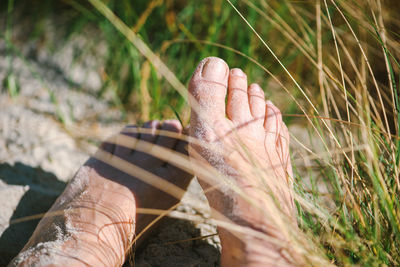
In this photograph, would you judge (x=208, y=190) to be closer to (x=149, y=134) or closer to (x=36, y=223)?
(x=149, y=134)

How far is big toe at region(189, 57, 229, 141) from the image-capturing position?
0.99 meters

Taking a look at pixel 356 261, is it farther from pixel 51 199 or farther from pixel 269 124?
pixel 51 199

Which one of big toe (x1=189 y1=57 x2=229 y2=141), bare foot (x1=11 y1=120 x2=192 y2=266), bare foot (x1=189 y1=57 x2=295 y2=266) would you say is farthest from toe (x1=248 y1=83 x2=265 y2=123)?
bare foot (x1=11 y1=120 x2=192 y2=266)

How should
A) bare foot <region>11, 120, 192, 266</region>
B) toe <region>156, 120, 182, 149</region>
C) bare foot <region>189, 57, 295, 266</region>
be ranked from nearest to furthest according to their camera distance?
bare foot <region>189, 57, 295, 266</region>
bare foot <region>11, 120, 192, 266</region>
toe <region>156, 120, 182, 149</region>

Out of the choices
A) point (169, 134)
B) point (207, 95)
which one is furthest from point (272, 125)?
point (169, 134)

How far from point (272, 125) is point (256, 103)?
0.08m

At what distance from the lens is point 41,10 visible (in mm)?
1858

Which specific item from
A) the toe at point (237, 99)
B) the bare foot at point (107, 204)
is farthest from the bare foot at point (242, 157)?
the bare foot at point (107, 204)

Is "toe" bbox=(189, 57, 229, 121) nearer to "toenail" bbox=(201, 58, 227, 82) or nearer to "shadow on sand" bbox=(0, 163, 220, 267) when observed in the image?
"toenail" bbox=(201, 58, 227, 82)

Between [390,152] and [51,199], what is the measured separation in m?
0.99

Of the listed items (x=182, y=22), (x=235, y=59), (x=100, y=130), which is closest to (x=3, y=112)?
(x=100, y=130)

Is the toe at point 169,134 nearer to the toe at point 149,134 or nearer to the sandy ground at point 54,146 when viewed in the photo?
the toe at point 149,134

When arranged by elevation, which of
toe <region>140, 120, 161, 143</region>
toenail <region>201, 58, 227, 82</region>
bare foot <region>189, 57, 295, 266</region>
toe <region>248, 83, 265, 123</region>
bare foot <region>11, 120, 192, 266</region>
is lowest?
bare foot <region>11, 120, 192, 266</region>

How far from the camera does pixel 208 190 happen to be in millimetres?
935
